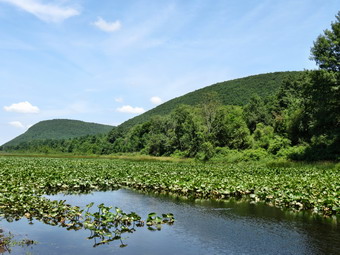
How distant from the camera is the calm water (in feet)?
26.5

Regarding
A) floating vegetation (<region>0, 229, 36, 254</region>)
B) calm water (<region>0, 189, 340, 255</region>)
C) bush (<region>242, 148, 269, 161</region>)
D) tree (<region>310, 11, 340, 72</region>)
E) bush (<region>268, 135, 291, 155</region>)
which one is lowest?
calm water (<region>0, 189, 340, 255</region>)

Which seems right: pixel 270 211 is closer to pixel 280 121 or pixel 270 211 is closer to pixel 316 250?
pixel 316 250

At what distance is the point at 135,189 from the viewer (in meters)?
18.8

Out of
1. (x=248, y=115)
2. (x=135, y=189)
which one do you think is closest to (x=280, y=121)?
(x=248, y=115)

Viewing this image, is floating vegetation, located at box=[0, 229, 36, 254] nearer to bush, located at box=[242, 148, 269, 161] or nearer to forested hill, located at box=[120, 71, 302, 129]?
bush, located at box=[242, 148, 269, 161]

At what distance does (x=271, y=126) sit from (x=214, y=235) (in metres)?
63.8

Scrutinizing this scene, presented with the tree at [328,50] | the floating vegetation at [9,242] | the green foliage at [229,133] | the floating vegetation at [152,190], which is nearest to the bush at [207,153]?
the green foliage at [229,133]

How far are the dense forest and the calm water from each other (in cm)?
2534

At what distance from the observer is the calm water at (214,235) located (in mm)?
8078

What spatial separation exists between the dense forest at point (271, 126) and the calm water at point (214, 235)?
2534 cm

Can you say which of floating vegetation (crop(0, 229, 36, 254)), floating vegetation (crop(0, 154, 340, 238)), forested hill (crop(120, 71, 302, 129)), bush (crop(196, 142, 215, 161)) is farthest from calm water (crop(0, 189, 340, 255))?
forested hill (crop(120, 71, 302, 129))

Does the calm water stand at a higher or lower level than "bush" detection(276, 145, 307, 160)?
lower

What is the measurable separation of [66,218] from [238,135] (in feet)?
154

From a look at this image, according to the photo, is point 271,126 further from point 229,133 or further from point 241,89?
point 241,89
